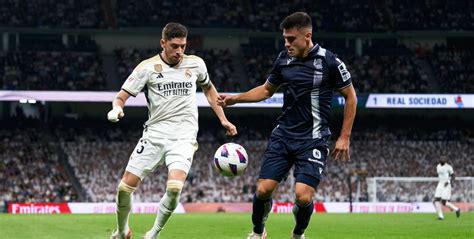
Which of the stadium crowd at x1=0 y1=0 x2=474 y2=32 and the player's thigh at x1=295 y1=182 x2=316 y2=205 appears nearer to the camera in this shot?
the player's thigh at x1=295 y1=182 x2=316 y2=205

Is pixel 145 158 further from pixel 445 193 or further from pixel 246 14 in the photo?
pixel 246 14

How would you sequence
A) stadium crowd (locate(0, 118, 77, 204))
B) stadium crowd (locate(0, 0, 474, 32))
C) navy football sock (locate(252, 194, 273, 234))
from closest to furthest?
1. navy football sock (locate(252, 194, 273, 234))
2. stadium crowd (locate(0, 118, 77, 204))
3. stadium crowd (locate(0, 0, 474, 32))

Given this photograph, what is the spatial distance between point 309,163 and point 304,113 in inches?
23.3

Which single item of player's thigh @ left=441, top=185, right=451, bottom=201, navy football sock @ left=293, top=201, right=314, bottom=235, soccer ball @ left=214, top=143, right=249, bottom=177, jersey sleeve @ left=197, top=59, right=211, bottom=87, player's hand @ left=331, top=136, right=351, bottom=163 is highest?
jersey sleeve @ left=197, top=59, right=211, bottom=87

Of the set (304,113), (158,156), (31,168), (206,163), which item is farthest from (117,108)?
(206,163)

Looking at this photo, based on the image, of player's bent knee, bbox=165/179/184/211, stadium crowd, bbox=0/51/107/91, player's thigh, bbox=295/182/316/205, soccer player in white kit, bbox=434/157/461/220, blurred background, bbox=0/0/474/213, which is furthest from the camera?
stadium crowd, bbox=0/51/107/91

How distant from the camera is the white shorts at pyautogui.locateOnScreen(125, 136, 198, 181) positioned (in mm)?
11578

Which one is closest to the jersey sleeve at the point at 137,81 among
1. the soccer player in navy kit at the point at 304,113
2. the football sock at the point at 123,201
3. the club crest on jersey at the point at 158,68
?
the club crest on jersey at the point at 158,68

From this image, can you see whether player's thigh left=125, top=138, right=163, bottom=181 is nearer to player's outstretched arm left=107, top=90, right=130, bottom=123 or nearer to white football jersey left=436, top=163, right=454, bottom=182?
player's outstretched arm left=107, top=90, right=130, bottom=123

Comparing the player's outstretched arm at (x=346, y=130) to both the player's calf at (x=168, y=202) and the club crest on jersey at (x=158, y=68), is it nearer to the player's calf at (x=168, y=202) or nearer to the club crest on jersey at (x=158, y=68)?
the player's calf at (x=168, y=202)

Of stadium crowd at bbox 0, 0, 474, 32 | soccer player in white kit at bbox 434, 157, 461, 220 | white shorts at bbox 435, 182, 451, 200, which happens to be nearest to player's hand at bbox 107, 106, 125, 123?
soccer player in white kit at bbox 434, 157, 461, 220

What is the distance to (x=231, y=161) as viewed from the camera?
39.5 feet

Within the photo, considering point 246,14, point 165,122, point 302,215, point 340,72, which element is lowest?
point 302,215

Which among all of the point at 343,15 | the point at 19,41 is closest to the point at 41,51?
the point at 19,41
